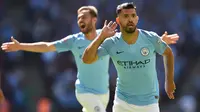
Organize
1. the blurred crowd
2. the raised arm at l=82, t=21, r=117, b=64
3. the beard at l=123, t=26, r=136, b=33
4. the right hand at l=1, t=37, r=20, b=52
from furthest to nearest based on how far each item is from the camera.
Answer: the blurred crowd, the right hand at l=1, t=37, r=20, b=52, the beard at l=123, t=26, r=136, b=33, the raised arm at l=82, t=21, r=117, b=64

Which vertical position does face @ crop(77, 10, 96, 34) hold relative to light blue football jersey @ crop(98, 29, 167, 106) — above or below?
above

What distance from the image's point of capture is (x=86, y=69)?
34.0 feet

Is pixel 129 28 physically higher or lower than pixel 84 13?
lower

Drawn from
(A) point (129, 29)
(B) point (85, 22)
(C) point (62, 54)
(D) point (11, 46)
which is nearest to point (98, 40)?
(A) point (129, 29)

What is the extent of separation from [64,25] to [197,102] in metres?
3.85

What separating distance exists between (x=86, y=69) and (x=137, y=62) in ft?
6.36

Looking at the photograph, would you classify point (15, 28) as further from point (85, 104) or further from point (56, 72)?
point (85, 104)

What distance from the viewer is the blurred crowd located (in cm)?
1592

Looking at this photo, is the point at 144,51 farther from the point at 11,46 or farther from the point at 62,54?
the point at 62,54

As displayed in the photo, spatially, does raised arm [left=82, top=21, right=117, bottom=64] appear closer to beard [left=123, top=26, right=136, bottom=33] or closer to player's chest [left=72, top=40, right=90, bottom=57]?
beard [left=123, top=26, right=136, bottom=33]

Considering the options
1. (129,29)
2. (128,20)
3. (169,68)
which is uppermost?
(128,20)

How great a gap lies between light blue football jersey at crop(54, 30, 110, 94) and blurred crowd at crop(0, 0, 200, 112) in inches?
203

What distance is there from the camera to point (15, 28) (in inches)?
688

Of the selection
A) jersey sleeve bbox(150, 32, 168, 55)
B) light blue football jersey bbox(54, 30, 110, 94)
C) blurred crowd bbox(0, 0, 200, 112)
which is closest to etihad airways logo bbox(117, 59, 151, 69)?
jersey sleeve bbox(150, 32, 168, 55)
